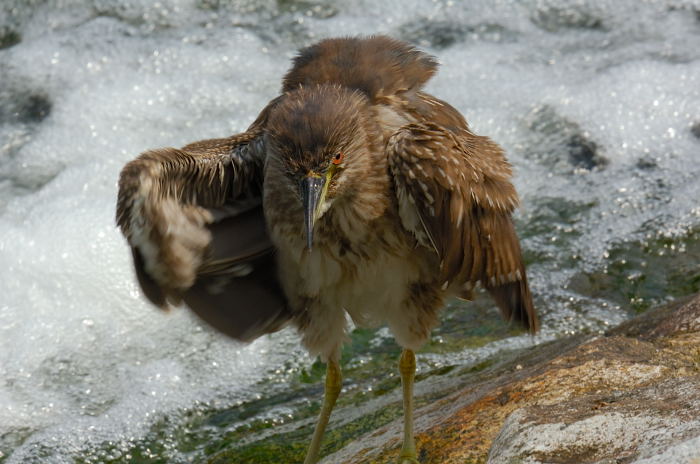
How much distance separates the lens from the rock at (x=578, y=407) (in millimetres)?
3254

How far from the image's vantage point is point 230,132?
8.57 metres

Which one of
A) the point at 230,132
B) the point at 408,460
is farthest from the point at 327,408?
the point at 230,132

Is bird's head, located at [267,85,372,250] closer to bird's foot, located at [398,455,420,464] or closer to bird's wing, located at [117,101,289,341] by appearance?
bird's wing, located at [117,101,289,341]

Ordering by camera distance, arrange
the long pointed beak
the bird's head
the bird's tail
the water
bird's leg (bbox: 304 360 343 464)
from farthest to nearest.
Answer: the water → bird's leg (bbox: 304 360 343 464) → the bird's tail → the bird's head → the long pointed beak

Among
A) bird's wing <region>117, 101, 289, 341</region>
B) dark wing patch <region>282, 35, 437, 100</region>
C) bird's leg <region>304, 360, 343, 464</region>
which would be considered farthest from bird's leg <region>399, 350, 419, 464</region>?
dark wing patch <region>282, 35, 437, 100</region>

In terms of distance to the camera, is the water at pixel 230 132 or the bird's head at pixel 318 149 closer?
the bird's head at pixel 318 149

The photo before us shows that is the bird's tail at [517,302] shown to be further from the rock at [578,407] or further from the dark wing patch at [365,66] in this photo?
the dark wing patch at [365,66]

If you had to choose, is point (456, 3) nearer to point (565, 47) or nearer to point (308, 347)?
point (565, 47)

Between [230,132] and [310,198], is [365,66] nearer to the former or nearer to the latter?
[310,198]

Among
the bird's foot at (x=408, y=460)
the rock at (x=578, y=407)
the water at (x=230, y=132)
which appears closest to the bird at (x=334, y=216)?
the bird's foot at (x=408, y=460)

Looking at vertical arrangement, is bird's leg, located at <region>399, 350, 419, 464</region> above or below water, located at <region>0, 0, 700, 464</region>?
above

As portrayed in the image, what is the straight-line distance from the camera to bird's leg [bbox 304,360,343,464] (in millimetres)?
4895

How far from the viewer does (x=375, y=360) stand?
6133mm

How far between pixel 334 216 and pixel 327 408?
1133 millimetres
